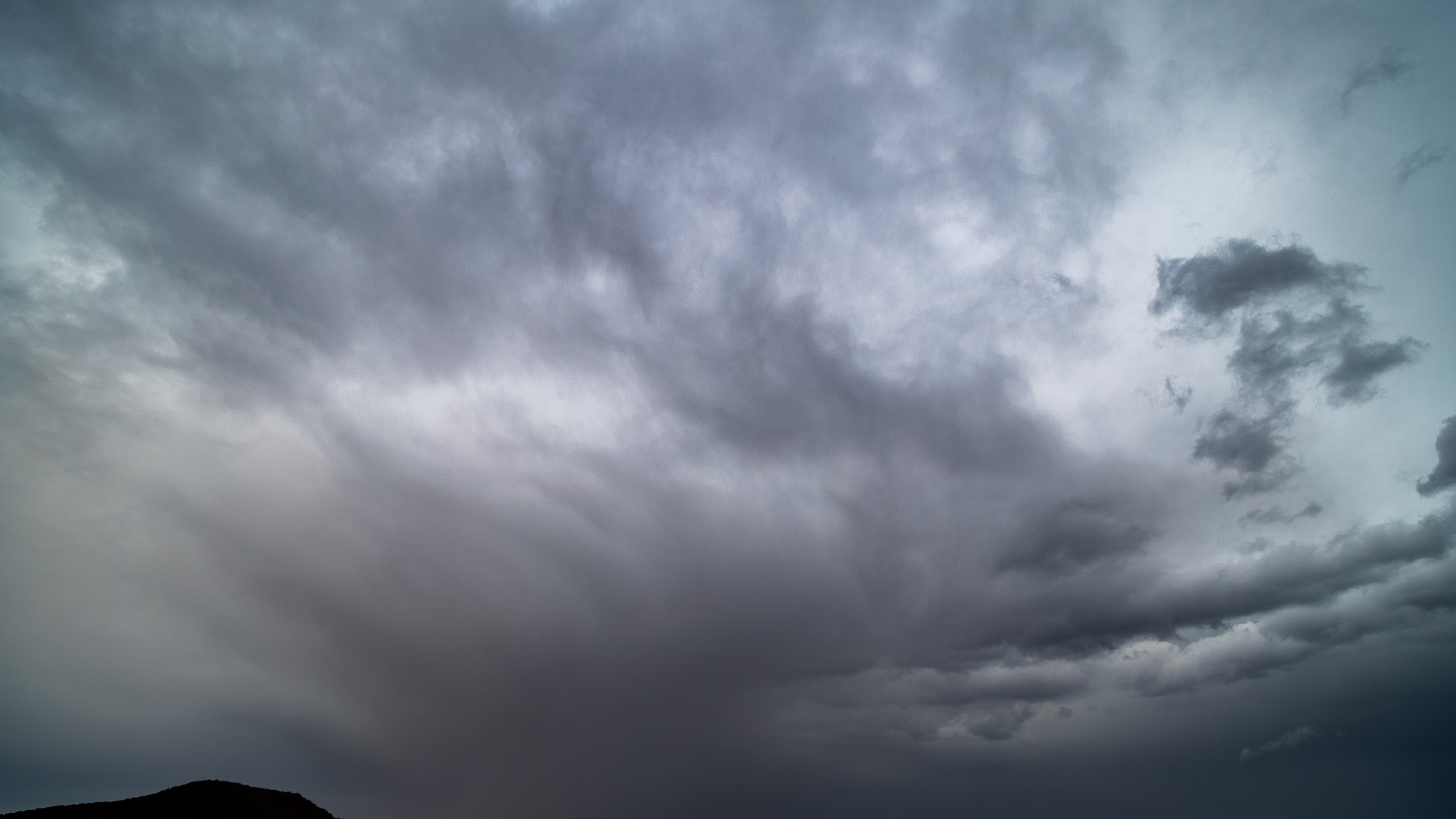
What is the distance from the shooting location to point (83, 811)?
2753 inches

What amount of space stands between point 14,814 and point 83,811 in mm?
7061

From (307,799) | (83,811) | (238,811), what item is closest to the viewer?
(83,811)

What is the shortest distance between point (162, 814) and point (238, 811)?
730 centimetres

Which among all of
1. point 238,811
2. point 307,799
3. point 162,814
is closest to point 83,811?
point 162,814

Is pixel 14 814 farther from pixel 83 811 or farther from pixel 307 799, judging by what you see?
pixel 307 799

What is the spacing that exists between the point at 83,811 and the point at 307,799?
23.2 m

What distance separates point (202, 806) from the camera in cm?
7606

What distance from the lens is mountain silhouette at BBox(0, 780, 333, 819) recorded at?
232ft

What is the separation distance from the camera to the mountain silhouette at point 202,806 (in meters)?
70.6

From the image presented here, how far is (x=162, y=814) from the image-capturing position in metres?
72.2

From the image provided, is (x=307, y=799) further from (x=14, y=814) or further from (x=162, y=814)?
(x=14, y=814)

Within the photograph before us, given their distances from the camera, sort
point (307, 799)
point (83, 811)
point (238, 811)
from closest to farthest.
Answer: point (83, 811)
point (238, 811)
point (307, 799)

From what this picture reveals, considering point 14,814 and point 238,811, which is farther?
point 238,811

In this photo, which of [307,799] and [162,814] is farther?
[307,799]
